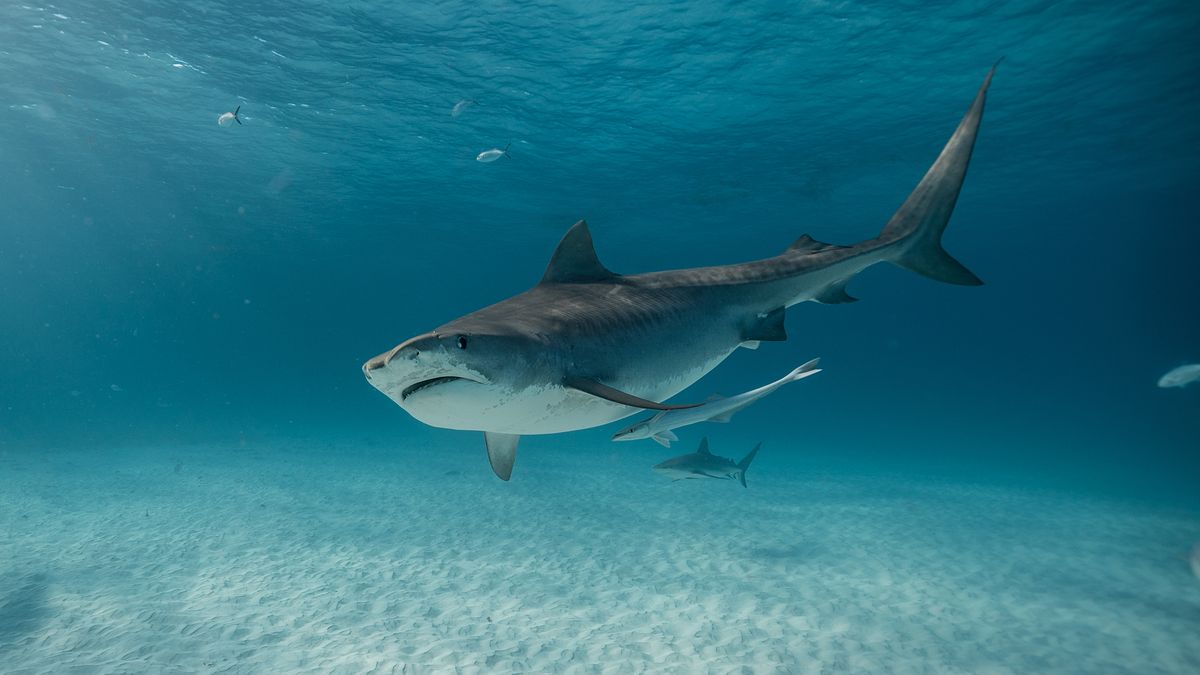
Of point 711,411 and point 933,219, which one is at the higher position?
point 933,219

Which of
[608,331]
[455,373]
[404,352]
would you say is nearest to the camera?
[404,352]

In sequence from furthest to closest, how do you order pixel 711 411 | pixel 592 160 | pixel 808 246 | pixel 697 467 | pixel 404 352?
pixel 592 160 < pixel 697 467 < pixel 808 246 < pixel 711 411 < pixel 404 352

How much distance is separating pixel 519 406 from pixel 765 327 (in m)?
2.20

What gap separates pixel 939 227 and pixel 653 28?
11.5 meters

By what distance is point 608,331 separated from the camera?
3.43 m

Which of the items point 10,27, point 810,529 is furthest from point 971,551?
point 10,27

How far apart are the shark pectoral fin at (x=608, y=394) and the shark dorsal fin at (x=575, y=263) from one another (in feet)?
4.05

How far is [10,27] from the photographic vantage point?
1486 centimetres

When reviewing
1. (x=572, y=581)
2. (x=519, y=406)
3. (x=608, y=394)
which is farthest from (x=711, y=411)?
(x=572, y=581)

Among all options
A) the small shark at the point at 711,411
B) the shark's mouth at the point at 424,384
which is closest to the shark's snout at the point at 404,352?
the shark's mouth at the point at 424,384

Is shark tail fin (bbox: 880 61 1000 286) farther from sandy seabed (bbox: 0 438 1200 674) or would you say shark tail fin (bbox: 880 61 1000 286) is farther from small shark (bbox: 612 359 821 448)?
sandy seabed (bbox: 0 438 1200 674)

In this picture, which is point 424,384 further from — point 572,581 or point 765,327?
point 572,581

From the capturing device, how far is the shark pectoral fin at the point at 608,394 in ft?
9.08

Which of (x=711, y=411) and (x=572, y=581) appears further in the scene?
(x=572, y=581)
